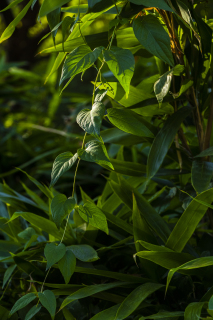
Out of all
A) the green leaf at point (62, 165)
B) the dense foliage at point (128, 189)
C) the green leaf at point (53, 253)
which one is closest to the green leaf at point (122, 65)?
the dense foliage at point (128, 189)

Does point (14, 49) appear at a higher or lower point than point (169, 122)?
lower

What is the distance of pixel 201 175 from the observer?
48 cm

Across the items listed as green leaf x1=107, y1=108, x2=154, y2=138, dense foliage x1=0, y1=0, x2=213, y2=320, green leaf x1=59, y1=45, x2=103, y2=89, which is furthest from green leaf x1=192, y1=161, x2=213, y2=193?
green leaf x1=59, y1=45, x2=103, y2=89

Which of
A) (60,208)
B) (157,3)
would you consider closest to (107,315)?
(60,208)

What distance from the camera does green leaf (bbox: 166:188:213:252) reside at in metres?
0.46

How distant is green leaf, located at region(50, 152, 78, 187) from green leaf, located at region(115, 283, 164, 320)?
0.62 feet

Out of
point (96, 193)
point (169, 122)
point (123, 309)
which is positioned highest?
point (169, 122)

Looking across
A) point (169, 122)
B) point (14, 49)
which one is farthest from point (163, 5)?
point (14, 49)

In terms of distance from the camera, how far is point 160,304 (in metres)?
0.51

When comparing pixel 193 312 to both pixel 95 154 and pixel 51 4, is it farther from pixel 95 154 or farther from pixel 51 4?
pixel 51 4

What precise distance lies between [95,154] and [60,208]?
0.08 metres

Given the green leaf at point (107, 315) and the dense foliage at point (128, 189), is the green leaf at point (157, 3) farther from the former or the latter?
the green leaf at point (107, 315)

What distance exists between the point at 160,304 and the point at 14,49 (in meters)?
2.32

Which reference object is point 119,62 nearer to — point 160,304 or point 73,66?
point 73,66
